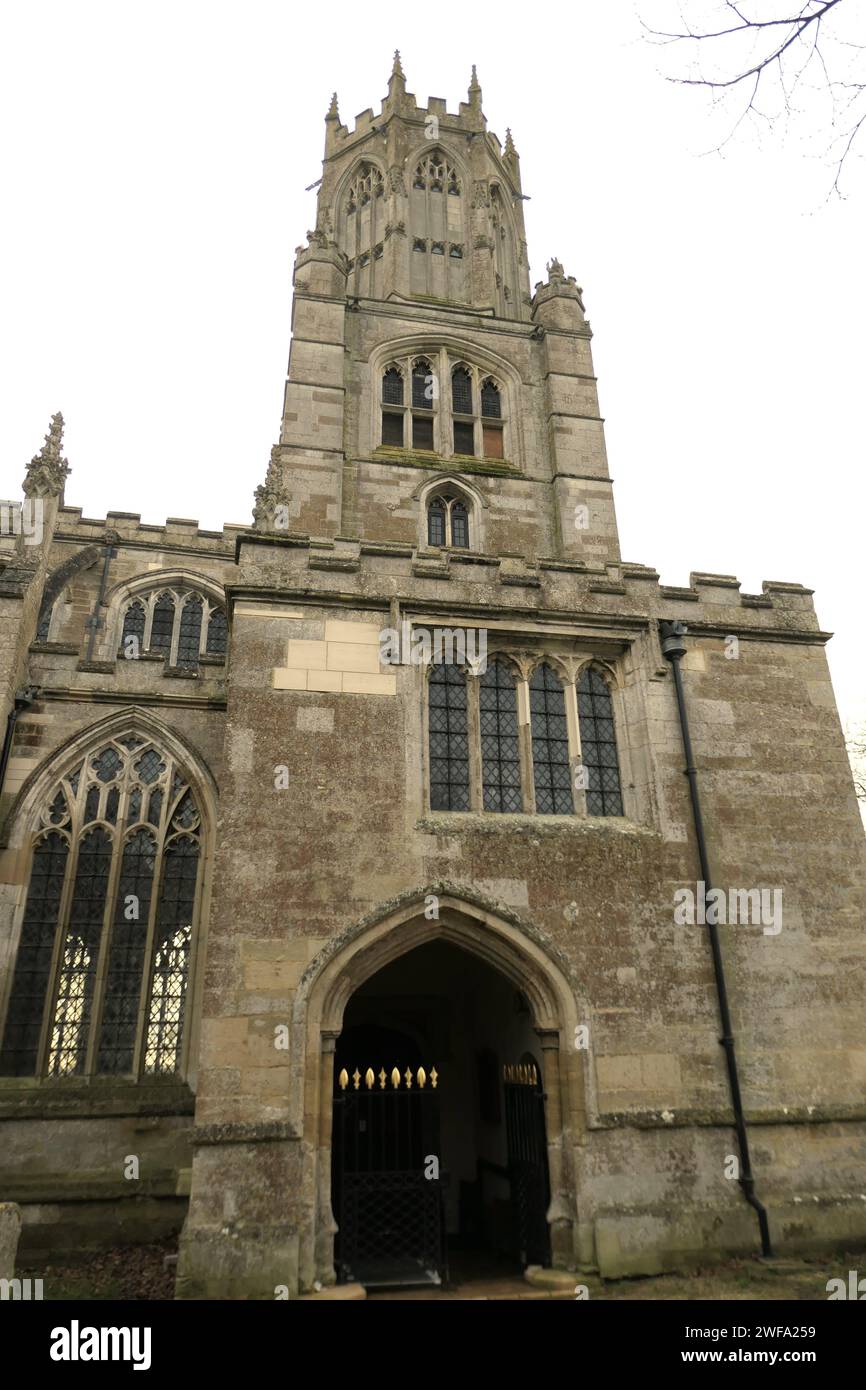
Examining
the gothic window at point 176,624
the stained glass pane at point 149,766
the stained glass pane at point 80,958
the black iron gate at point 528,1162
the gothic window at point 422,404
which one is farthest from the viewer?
the gothic window at point 176,624

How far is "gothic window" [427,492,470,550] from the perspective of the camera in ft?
55.3

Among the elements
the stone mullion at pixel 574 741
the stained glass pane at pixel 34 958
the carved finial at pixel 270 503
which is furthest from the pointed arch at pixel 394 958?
the carved finial at pixel 270 503

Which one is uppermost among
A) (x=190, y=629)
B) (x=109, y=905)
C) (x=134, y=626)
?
(x=190, y=629)

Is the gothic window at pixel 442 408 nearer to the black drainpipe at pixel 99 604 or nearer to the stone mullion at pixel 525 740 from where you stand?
the black drainpipe at pixel 99 604

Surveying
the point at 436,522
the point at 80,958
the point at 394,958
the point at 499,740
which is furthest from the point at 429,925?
the point at 436,522

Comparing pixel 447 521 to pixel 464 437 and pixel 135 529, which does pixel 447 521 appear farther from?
pixel 135 529

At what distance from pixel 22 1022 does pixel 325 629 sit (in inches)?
266

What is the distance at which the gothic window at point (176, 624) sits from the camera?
1909cm

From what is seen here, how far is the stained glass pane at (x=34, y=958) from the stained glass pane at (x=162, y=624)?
7.39 m

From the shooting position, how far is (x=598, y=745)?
10.6 m

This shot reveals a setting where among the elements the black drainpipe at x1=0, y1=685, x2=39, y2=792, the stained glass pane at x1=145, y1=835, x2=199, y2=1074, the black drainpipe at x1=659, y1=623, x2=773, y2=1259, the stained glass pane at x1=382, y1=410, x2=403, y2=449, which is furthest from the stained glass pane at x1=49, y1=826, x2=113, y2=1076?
the stained glass pane at x1=382, y1=410, x2=403, y2=449

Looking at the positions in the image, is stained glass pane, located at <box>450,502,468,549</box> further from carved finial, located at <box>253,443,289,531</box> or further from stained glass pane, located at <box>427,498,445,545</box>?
carved finial, located at <box>253,443,289,531</box>

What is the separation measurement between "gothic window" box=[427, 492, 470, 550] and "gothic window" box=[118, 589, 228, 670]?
18.1 feet

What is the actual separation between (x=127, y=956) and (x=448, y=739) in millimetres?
5773
